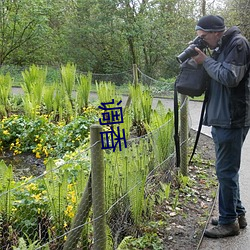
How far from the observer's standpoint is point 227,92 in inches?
115

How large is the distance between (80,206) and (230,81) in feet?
4.62

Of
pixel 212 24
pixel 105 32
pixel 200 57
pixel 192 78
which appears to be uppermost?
pixel 105 32

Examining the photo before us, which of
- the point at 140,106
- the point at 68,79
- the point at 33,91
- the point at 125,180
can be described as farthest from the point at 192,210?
the point at 68,79

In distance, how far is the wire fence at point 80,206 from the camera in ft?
8.07

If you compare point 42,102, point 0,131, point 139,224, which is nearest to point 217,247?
point 139,224

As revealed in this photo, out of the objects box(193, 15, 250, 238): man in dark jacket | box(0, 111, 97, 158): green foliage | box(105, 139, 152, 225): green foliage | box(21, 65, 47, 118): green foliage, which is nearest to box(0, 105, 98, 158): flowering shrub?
box(0, 111, 97, 158): green foliage

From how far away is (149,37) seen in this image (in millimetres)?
15422

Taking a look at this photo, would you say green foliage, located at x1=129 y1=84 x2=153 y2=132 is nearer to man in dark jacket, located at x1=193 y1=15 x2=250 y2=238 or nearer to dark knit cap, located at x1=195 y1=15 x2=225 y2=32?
man in dark jacket, located at x1=193 y1=15 x2=250 y2=238

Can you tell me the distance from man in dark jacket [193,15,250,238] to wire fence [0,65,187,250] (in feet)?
2.30

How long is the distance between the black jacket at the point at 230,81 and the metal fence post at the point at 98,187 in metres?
1.10

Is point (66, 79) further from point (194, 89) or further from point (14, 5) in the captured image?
point (14, 5)

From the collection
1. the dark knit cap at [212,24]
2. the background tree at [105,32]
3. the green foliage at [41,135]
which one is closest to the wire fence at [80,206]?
the dark knit cap at [212,24]

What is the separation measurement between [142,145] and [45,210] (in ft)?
3.72

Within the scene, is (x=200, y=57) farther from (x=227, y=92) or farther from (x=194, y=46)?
(x=227, y=92)
